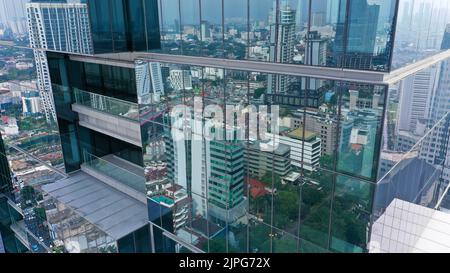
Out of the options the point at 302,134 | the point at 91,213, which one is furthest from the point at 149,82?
the point at 91,213

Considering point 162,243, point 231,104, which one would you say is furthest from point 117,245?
point 231,104

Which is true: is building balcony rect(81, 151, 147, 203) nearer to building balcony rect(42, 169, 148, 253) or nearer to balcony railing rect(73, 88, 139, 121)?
building balcony rect(42, 169, 148, 253)

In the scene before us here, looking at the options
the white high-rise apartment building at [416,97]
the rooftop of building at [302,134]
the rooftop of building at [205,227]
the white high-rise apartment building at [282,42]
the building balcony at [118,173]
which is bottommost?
the building balcony at [118,173]

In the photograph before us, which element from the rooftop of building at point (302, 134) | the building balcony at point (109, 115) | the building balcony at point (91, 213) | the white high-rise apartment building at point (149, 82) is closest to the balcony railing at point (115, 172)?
the building balcony at point (91, 213)

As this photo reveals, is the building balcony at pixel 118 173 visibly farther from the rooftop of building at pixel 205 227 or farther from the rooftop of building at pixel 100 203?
the rooftop of building at pixel 205 227

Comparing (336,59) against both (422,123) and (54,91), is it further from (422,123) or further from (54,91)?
(54,91)

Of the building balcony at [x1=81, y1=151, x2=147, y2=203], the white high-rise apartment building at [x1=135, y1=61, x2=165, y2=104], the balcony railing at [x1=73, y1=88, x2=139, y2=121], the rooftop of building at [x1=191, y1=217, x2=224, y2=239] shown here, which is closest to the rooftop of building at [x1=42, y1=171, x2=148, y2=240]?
the building balcony at [x1=81, y1=151, x2=147, y2=203]
